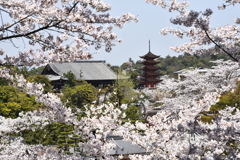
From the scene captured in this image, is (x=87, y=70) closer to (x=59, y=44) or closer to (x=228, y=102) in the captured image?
(x=228, y=102)

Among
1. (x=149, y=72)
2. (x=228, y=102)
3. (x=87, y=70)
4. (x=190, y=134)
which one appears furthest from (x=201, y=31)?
(x=149, y=72)

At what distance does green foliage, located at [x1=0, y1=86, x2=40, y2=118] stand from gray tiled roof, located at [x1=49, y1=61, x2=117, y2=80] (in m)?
21.4

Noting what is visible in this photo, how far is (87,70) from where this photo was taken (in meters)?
38.0

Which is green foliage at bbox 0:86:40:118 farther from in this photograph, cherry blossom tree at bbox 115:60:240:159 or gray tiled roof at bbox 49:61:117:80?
gray tiled roof at bbox 49:61:117:80

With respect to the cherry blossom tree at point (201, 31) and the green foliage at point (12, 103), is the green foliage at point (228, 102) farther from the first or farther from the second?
the green foliage at point (12, 103)

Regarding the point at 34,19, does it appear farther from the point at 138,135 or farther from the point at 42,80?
the point at 42,80

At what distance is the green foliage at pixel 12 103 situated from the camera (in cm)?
1204

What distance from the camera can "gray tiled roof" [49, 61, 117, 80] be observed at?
36.1 metres

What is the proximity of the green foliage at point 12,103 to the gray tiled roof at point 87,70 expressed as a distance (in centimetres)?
2140

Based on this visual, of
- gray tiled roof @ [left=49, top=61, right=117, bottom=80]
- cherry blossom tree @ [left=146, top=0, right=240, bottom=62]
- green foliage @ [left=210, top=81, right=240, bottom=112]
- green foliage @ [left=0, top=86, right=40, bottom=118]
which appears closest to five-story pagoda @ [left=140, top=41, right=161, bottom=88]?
gray tiled roof @ [left=49, top=61, right=117, bottom=80]

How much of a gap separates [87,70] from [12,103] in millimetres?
25888

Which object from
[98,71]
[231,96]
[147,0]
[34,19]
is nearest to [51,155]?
[34,19]

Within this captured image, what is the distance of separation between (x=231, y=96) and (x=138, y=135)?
7.87 m

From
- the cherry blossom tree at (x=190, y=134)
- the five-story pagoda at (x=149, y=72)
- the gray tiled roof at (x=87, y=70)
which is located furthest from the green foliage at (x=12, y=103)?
the five-story pagoda at (x=149, y=72)
